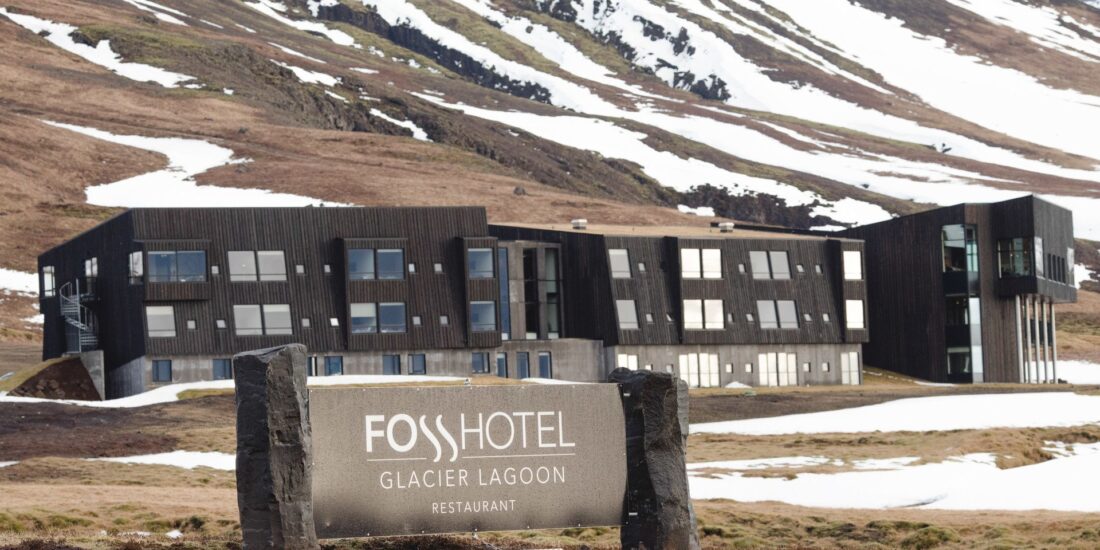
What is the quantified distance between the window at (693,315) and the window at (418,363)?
50.1 ft

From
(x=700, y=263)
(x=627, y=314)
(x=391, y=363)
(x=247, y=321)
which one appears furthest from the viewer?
(x=700, y=263)

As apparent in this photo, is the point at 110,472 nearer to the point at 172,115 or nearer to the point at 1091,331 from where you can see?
the point at 1091,331

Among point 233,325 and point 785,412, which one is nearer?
point 785,412

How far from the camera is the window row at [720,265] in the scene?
9062 centimetres

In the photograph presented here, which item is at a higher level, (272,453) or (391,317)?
(391,317)

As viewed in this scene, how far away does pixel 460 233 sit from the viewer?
279 ft

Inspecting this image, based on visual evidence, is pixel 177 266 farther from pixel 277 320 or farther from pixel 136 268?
pixel 277 320

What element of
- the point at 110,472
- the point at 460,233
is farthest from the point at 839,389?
the point at 110,472

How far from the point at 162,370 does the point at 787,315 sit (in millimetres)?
34350

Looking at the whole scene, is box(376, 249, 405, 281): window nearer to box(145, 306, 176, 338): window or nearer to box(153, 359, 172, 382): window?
box(145, 306, 176, 338): window

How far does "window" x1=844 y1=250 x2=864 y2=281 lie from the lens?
94812mm

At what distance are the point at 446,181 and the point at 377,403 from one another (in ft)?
472

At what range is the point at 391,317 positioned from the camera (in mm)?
84188

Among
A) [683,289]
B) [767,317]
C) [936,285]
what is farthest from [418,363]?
[936,285]
